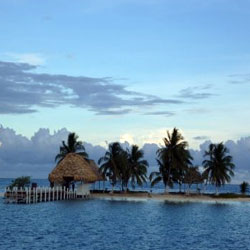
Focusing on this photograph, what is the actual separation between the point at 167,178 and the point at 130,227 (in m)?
39.6

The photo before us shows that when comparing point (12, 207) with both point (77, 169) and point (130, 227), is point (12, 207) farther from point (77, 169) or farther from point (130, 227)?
point (130, 227)

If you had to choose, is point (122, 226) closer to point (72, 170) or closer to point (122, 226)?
point (122, 226)

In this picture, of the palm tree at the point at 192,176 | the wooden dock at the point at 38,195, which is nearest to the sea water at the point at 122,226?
the wooden dock at the point at 38,195

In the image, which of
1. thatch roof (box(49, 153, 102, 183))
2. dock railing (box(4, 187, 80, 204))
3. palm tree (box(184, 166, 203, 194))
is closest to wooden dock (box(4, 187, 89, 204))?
dock railing (box(4, 187, 80, 204))

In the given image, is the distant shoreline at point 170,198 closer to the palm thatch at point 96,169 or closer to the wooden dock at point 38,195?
the palm thatch at point 96,169

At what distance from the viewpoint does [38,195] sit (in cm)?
8006

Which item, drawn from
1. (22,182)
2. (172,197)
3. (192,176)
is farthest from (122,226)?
(192,176)

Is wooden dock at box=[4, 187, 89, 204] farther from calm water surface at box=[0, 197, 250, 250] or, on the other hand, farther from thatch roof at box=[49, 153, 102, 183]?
calm water surface at box=[0, 197, 250, 250]

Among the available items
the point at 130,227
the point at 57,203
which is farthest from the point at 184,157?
the point at 130,227

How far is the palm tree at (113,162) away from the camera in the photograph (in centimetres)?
8944

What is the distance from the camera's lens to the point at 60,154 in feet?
305

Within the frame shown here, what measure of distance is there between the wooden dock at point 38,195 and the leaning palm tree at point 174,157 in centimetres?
1456

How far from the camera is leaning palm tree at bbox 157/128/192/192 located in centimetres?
8881

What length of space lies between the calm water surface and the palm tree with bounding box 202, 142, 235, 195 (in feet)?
30.3
